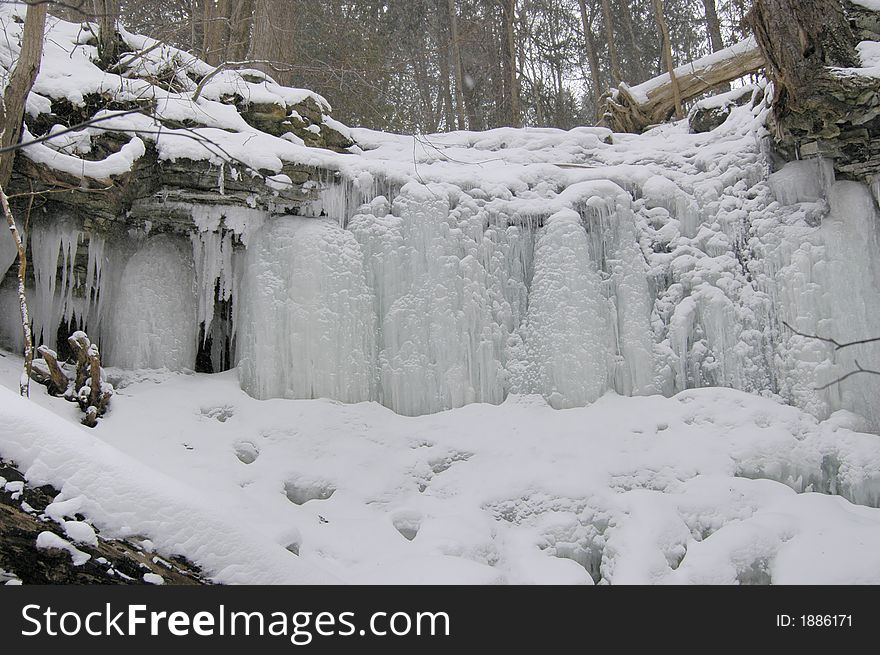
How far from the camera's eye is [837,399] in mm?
5281

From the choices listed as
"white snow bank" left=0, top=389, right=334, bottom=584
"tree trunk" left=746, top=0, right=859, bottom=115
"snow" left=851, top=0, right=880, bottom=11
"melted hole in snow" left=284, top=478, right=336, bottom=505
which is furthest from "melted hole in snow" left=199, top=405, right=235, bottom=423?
"snow" left=851, top=0, right=880, bottom=11

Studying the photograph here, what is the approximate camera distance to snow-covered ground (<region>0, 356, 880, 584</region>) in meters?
4.08

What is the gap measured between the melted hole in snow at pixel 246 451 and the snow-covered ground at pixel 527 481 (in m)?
0.01

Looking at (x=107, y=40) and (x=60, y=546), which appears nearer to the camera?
(x=60, y=546)

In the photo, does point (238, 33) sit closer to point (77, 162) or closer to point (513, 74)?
point (513, 74)

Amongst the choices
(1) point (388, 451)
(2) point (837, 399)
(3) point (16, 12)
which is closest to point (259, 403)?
(1) point (388, 451)

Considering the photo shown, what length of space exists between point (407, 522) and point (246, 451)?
4.38 feet

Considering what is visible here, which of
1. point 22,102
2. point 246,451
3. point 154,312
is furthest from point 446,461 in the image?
point 22,102

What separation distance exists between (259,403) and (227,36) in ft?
22.5

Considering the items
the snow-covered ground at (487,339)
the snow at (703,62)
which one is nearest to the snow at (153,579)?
the snow-covered ground at (487,339)

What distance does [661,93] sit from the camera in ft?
27.8

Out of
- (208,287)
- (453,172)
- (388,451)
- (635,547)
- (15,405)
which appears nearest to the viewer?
(15,405)

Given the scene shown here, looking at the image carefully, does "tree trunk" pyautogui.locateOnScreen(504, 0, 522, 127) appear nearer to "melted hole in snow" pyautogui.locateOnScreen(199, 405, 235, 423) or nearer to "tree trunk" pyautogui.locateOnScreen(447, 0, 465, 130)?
"tree trunk" pyautogui.locateOnScreen(447, 0, 465, 130)

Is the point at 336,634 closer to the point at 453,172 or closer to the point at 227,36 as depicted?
the point at 453,172
